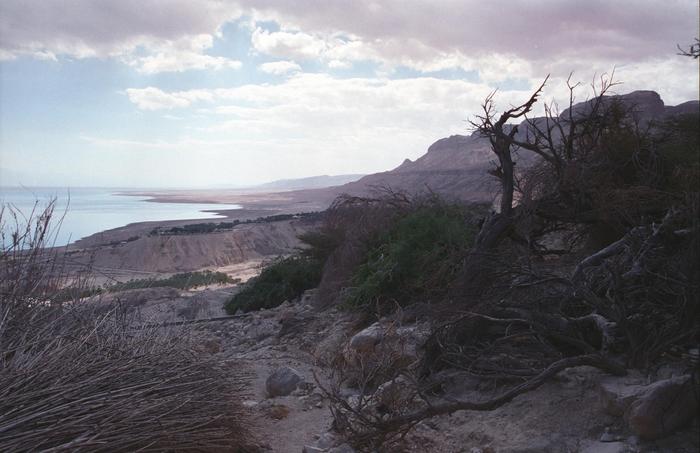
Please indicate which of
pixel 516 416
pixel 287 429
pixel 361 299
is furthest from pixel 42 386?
pixel 361 299

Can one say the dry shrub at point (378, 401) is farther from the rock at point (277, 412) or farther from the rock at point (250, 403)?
the rock at point (250, 403)

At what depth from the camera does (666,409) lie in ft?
11.5

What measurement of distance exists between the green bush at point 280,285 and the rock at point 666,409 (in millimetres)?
11929

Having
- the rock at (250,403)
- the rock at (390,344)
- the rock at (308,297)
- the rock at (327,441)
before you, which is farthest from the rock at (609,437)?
the rock at (308,297)

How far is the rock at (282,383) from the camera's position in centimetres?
718

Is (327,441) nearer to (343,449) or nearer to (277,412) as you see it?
(343,449)

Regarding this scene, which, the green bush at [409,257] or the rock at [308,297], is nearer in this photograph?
the green bush at [409,257]

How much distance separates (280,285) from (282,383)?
8286 mm

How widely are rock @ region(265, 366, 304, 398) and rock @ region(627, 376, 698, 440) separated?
437cm

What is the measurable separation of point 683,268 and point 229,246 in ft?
143

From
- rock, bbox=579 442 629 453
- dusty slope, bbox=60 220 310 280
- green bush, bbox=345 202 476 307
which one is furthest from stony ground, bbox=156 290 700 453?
dusty slope, bbox=60 220 310 280

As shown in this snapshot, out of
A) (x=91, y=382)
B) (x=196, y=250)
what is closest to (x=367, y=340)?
(x=91, y=382)

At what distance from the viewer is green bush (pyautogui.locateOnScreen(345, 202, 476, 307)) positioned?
9.39 meters

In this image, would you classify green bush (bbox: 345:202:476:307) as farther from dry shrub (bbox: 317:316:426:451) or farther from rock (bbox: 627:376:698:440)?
rock (bbox: 627:376:698:440)
